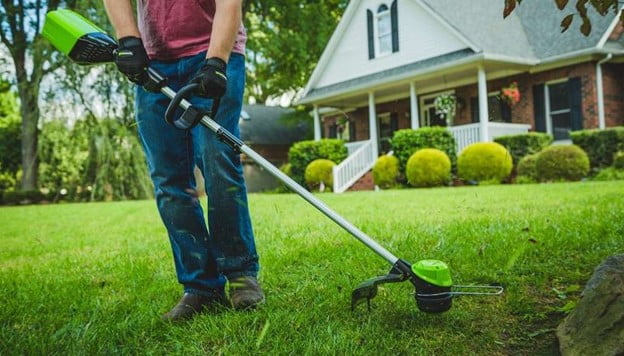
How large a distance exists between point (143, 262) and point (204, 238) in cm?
143

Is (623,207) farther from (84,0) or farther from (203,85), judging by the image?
(84,0)

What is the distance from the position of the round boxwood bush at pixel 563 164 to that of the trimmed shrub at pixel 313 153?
24.5ft

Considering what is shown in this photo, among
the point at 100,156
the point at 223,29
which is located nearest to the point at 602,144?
the point at 223,29

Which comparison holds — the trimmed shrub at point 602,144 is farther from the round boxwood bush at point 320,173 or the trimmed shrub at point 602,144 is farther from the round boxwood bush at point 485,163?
the round boxwood bush at point 320,173

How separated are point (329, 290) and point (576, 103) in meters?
13.7

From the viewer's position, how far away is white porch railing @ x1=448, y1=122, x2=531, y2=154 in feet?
46.3

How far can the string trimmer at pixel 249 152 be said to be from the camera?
74.6 inches

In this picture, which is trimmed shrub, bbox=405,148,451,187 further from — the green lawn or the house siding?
the green lawn

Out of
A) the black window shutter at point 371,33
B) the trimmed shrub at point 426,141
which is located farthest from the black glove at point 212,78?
the black window shutter at point 371,33

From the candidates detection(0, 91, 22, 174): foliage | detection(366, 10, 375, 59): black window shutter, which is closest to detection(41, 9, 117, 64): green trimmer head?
detection(366, 10, 375, 59): black window shutter

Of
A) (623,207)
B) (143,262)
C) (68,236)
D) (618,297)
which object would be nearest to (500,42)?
(623,207)

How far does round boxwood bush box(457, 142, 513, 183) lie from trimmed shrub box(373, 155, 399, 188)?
1887mm

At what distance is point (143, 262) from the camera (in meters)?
3.68

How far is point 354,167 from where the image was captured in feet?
54.2
